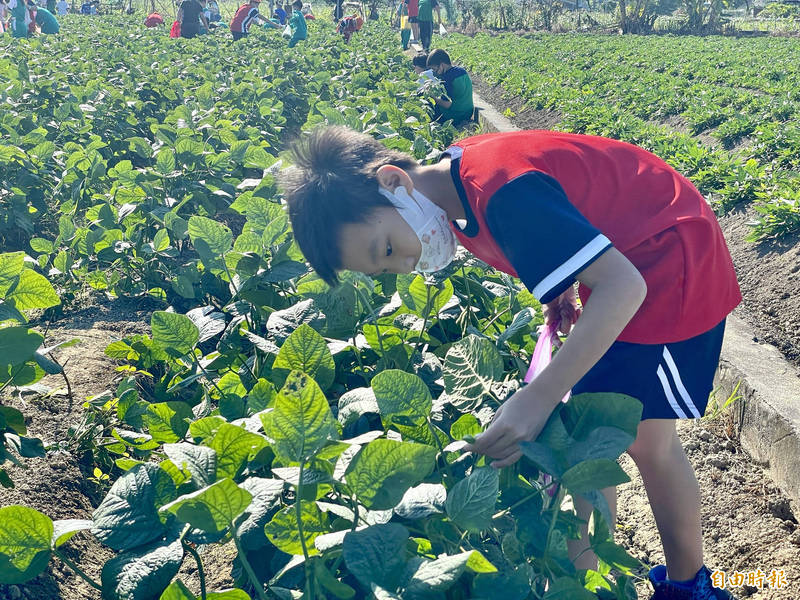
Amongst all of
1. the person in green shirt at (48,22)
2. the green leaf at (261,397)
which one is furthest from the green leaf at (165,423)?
the person in green shirt at (48,22)

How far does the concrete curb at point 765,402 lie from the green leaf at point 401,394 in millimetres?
1671

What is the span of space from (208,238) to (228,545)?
80cm

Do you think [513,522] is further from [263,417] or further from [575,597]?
[263,417]

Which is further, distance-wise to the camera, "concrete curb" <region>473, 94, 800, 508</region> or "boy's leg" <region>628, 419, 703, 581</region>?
"concrete curb" <region>473, 94, 800, 508</region>

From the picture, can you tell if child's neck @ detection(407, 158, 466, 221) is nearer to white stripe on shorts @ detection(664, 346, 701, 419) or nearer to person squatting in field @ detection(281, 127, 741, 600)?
person squatting in field @ detection(281, 127, 741, 600)

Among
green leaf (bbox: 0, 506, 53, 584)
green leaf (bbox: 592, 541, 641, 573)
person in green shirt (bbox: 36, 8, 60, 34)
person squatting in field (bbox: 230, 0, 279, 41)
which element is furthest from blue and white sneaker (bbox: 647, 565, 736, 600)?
person in green shirt (bbox: 36, 8, 60, 34)

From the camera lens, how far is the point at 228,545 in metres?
1.86

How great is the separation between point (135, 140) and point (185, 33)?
44.0ft

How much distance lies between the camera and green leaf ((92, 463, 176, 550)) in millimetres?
1118

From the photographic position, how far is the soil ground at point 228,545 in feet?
6.05

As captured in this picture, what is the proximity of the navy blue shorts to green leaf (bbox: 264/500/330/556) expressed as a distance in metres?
0.82

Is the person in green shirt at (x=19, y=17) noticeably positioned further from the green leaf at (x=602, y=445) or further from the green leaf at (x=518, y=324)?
the green leaf at (x=602, y=445)

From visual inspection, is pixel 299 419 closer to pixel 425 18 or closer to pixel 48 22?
pixel 425 18

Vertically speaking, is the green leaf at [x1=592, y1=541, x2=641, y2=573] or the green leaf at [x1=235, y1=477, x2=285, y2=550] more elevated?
the green leaf at [x1=235, y1=477, x2=285, y2=550]
